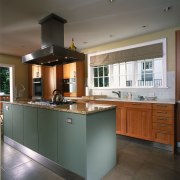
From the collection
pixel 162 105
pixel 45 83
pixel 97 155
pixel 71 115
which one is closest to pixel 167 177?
pixel 97 155

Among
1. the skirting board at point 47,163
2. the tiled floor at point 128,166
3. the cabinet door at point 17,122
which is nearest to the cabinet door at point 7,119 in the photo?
the cabinet door at point 17,122

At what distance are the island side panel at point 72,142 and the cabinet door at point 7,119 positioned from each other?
1.72 metres

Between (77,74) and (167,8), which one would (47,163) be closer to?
(77,74)

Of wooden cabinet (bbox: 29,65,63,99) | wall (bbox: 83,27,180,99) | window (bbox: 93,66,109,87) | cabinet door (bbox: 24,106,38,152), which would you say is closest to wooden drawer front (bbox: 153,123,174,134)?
wall (bbox: 83,27,180,99)

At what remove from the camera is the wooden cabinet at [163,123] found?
2.81 metres

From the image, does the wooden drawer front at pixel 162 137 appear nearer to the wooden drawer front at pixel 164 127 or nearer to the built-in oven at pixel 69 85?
the wooden drawer front at pixel 164 127

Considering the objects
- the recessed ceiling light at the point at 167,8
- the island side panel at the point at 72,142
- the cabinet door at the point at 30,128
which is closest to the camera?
the island side panel at the point at 72,142

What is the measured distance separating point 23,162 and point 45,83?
10.7ft

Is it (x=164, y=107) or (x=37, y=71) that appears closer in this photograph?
(x=164, y=107)

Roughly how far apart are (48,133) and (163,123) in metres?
2.19

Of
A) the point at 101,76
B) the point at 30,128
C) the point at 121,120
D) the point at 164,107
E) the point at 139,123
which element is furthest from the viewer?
the point at 101,76

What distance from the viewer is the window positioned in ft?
15.1

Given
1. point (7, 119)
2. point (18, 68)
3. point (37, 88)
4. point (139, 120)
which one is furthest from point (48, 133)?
point (18, 68)

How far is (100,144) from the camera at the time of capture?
197 centimetres
